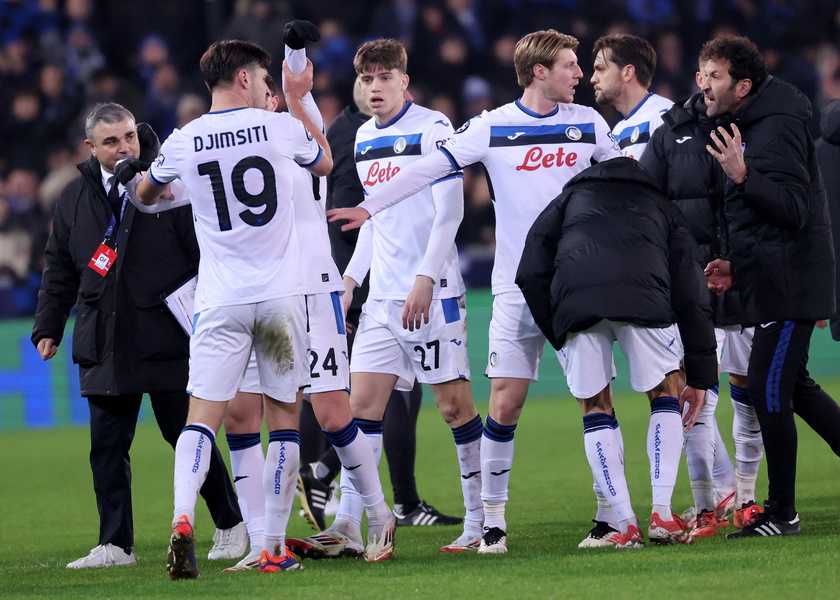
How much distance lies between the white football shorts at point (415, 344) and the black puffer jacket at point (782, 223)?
51.5 inches

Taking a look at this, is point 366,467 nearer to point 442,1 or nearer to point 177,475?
point 177,475

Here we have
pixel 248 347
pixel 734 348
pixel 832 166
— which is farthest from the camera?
pixel 832 166

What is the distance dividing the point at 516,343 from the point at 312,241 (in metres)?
1.03

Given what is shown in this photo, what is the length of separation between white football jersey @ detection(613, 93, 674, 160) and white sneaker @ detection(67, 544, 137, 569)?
125 inches

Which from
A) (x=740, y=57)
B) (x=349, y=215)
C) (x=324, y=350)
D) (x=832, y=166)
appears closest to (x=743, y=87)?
(x=740, y=57)

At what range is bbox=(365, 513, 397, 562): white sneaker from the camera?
17.7ft

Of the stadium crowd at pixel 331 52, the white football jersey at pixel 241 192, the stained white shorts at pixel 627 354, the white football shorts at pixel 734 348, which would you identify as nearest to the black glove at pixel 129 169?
the white football jersey at pixel 241 192

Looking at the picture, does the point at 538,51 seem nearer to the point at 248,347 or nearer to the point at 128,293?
the point at 248,347

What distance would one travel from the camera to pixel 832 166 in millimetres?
6598

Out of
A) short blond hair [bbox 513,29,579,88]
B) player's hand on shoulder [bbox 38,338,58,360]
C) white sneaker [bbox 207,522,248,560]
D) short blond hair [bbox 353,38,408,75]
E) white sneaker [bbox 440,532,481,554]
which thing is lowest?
white sneaker [bbox 440,532,481,554]

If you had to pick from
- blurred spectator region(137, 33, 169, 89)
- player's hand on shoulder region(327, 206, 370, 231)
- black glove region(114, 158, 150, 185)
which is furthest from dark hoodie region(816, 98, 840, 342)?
blurred spectator region(137, 33, 169, 89)

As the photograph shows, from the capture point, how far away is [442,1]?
52.6 ft

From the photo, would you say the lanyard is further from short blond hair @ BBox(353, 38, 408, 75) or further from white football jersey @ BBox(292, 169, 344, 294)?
short blond hair @ BBox(353, 38, 408, 75)

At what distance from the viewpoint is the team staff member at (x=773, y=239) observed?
5.34 meters
